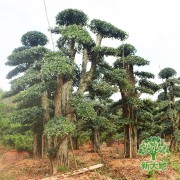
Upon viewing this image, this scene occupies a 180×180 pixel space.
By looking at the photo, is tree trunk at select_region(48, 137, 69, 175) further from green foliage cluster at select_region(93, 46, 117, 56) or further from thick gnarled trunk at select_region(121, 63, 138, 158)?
thick gnarled trunk at select_region(121, 63, 138, 158)

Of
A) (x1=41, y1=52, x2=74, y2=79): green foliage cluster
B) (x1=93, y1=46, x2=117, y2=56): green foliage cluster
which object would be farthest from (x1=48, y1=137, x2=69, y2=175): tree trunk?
(x1=93, y1=46, x2=117, y2=56): green foliage cluster

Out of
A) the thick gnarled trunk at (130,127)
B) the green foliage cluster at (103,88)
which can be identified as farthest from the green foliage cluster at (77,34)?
the thick gnarled trunk at (130,127)

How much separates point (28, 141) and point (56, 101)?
12.4 m

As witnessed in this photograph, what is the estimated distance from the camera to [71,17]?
17.6 m

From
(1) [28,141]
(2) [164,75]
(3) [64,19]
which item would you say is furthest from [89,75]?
(1) [28,141]

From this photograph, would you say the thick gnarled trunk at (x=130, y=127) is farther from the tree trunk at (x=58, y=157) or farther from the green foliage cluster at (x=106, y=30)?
the tree trunk at (x=58, y=157)

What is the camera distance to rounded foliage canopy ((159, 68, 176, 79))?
25.5 meters

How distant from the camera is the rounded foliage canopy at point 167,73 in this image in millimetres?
25484

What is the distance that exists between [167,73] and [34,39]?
12.0 meters

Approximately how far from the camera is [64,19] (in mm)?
17656

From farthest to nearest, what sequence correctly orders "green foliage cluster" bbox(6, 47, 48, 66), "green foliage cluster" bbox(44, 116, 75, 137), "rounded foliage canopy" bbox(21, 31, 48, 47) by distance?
"rounded foliage canopy" bbox(21, 31, 48, 47) → "green foliage cluster" bbox(6, 47, 48, 66) → "green foliage cluster" bbox(44, 116, 75, 137)

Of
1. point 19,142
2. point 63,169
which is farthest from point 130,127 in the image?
point 19,142

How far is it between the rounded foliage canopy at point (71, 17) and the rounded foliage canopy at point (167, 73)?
10673 mm

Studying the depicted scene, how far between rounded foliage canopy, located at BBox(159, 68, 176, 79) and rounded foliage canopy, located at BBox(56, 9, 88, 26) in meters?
10.7
